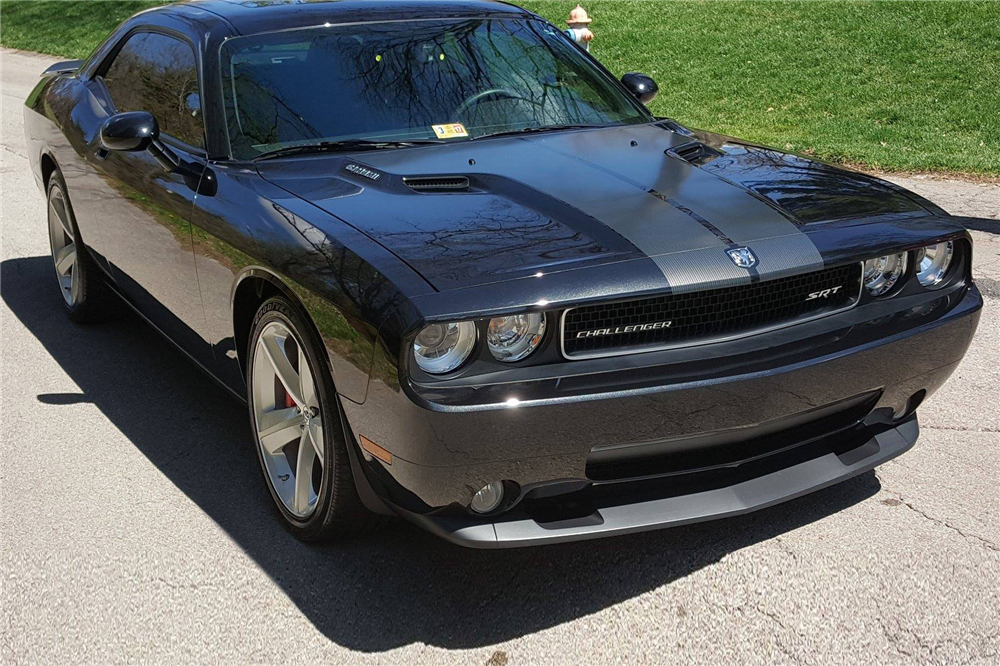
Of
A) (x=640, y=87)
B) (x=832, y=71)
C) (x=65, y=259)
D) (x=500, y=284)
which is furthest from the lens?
(x=832, y=71)

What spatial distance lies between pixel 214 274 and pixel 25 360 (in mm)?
2021

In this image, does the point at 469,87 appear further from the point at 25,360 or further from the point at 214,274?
the point at 25,360

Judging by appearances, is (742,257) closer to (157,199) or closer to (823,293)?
(823,293)

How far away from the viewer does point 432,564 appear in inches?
127

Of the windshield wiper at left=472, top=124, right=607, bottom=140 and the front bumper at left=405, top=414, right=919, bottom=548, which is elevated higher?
the windshield wiper at left=472, top=124, right=607, bottom=140

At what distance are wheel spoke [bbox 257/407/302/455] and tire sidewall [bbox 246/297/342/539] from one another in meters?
0.14

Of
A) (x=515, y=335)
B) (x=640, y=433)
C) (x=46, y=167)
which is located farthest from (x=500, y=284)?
(x=46, y=167)

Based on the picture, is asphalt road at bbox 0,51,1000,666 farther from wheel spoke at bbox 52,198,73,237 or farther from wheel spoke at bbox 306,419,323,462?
wheel spoke at bbox 52,198,73,237

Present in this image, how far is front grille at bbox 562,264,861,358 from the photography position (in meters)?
2.73

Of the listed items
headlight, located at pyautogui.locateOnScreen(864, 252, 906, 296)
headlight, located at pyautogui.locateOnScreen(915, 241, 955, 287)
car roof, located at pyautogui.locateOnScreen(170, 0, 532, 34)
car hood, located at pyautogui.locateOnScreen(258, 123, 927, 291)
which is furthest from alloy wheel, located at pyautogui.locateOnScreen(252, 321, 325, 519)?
headlight, located at pyautogui.locateOnScreen(915, 241, 955, 287)

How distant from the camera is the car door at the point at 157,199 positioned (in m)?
3.79

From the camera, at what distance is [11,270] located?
6418 millimetres

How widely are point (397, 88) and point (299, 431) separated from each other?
136 centimetres

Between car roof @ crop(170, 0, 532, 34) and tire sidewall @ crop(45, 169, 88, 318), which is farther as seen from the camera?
tire sidewall @ crop(45, 169, 88, 318)
